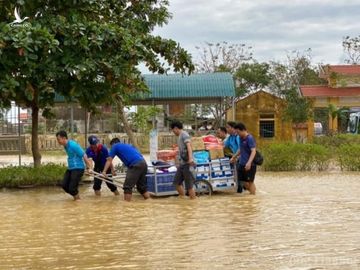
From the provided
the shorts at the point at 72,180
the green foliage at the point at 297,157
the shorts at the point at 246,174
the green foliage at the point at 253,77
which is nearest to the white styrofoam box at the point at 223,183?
the shorts at the point at 246,174

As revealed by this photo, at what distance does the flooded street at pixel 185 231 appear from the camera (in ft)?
23.4

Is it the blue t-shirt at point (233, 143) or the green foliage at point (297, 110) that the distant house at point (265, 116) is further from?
the blue t-shirt at point (233, 143)

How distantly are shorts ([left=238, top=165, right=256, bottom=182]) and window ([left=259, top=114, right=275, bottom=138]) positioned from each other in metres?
25.1

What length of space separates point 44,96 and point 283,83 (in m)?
36.4

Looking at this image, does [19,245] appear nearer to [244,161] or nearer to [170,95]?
[244,161]

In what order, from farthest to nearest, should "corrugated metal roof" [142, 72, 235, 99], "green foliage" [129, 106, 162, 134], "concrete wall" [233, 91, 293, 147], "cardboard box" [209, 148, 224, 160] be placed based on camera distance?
"concrete wall" [233, 91, 293, 147] → "green foliage" [129, 106, 162, 134] → "corrugated metal roof" [142, 72, 235, 99] → "cardboard box" [209, 148, 224, 160]

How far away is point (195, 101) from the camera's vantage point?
31.7m

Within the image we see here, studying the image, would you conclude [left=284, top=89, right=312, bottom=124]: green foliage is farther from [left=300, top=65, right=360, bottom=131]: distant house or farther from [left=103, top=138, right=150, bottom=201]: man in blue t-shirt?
[left=103, top=138, right=150, bottom=201]: man in blue t-shirt

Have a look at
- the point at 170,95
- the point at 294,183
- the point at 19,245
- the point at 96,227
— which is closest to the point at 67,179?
the point at 96,227

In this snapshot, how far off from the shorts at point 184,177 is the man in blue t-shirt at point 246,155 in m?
1.05

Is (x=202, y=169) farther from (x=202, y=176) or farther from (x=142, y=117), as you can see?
(x=142, y=117)

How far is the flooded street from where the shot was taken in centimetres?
712

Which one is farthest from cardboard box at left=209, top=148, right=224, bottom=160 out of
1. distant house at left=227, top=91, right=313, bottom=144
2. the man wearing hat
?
distant house at left=227, top=91, right=313, bottom=144

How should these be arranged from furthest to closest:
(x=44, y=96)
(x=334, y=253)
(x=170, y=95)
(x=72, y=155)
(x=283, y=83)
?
(x=283, y=83), (x=170, y=95), (x=44, y=96), (x=72, y=155), (x=334, y=253)
